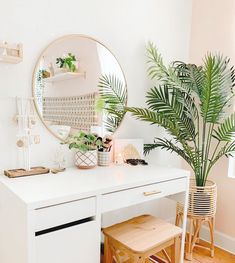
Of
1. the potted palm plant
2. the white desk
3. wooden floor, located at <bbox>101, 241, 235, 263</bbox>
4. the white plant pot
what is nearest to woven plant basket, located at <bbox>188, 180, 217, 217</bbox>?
the potted palm plant

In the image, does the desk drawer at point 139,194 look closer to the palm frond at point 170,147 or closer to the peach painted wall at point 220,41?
the palm frond at point 170,147

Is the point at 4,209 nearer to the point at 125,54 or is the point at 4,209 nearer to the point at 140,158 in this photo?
the point at 140,158

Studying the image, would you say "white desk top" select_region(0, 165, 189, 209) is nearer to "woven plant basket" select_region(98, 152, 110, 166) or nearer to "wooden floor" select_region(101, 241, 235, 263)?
"woven plant basket" select_region(98, 152, 110, 166)

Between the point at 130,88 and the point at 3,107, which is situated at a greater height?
the point at 130,88

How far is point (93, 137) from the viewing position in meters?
1.74

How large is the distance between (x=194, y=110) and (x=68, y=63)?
3.52ft

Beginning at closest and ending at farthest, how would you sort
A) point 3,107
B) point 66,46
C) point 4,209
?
1. point 4,209
2. point 3,107
3. point 66,46

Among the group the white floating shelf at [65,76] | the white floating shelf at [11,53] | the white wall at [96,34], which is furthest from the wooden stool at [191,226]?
the white floating shelf at [11,53]

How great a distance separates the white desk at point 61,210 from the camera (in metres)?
1.10

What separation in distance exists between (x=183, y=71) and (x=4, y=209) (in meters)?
1.66

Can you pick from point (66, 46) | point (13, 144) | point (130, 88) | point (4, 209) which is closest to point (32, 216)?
point (4, 209)

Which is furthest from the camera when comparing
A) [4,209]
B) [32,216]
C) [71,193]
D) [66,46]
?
[66,46]

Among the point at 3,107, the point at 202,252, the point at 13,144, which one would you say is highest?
the point at 3,107

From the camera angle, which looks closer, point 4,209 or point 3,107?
point 4,209
